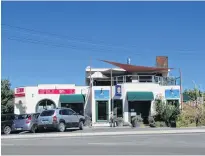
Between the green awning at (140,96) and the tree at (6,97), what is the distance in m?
16.7

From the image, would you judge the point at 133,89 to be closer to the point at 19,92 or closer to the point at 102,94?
the point at 102,94

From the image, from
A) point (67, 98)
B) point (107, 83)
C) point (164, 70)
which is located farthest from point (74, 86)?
point (164, 70)

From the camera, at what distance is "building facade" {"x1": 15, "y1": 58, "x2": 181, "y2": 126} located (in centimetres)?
4075

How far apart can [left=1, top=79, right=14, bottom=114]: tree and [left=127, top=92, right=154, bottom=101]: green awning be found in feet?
54.9

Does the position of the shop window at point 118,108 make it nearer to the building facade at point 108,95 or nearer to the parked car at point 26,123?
the building facade at point 108,95

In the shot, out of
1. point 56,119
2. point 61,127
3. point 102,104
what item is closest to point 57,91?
point 102,104

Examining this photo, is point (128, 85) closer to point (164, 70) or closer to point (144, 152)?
point (164, 70)

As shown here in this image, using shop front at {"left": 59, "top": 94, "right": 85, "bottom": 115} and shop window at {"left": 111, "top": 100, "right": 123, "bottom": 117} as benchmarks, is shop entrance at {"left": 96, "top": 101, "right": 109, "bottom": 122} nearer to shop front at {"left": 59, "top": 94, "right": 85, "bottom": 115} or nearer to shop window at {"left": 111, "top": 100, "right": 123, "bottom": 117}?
shop window at {"left": 111, "top": 100, "right": 123, "bottom": 117}

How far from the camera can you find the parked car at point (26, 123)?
30.1 m

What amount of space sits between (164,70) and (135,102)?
6943 millimetres

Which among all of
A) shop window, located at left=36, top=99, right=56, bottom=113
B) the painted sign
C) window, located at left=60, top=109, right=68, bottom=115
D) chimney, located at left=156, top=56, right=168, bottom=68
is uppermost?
chimney, located at left=156, top=56, right=168, bottom=68

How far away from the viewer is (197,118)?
36.9m

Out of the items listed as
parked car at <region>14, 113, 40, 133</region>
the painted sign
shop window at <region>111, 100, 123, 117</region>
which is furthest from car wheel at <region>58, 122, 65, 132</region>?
the painted sign

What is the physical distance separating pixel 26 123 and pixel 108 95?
12906 millimetres
